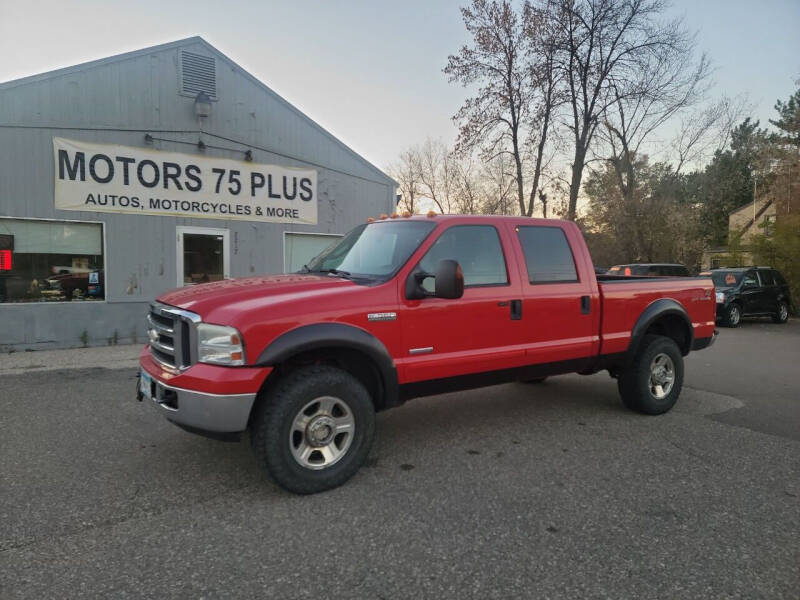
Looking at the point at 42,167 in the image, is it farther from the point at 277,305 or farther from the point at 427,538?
the point at 427,538

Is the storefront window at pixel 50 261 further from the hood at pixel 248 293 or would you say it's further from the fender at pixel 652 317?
the fender at pixel 652 317

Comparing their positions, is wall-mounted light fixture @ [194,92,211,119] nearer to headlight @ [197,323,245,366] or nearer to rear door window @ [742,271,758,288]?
headlight @ [197,323,245,366]

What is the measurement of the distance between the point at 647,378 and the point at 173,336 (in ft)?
14.3

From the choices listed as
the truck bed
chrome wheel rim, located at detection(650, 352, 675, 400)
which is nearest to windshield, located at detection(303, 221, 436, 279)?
the truck bed

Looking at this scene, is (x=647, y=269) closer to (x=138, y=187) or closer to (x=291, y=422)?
(x=138, y=187)

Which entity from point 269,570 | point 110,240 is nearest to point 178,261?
point 110,240

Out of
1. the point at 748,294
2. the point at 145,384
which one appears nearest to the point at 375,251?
the point at 145,384

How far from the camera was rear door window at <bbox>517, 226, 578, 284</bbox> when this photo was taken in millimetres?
4441

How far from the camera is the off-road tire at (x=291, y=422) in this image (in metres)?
3.15

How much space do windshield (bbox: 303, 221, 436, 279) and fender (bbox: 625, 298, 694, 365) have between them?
2469 millimetres

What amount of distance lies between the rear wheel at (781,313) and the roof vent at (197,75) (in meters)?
16.3

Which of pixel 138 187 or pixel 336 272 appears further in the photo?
pixel 138 187

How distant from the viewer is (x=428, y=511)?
10.2 feet

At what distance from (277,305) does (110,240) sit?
7.49m
